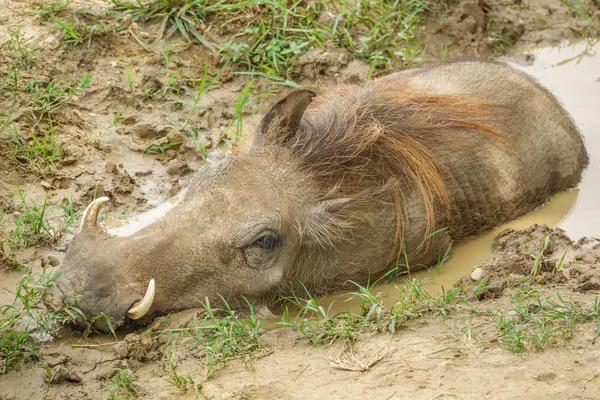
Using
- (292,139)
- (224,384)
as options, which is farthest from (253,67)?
(224,384)

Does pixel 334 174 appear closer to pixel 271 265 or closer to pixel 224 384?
pixel 271 265

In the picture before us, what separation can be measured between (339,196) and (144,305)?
1.33 metres

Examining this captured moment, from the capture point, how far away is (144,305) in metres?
4.11

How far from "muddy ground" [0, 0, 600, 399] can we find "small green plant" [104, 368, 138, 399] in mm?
28

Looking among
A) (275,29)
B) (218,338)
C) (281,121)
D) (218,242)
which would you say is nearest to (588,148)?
(275,29)

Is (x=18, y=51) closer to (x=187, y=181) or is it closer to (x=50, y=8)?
(x=50, y=8)

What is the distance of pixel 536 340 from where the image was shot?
3.58 metres

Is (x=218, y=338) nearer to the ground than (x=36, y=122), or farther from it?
nearer to the ground

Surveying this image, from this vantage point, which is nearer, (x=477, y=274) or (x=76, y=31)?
(x=477, y=274)

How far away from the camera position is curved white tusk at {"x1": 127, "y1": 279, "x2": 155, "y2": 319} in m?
4.10

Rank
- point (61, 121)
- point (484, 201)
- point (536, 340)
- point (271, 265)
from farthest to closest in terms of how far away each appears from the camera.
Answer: point (61, 121) → point (484, 201) → point (271, 265) → point (536, 340)

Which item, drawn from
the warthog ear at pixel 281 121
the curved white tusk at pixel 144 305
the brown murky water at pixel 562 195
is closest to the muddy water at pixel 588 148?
the brown murky water at pixel 562 195

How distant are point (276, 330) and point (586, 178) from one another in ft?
9.69

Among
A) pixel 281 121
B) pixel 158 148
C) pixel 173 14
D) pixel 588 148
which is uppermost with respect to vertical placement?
pixel 173 14
